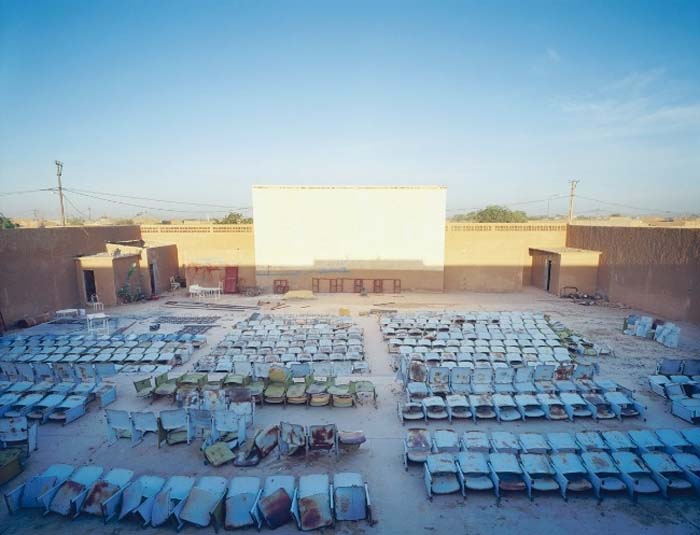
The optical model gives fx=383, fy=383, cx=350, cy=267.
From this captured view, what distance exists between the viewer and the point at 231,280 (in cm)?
2580

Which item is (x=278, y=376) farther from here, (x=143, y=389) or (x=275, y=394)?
(x=143, y=389)

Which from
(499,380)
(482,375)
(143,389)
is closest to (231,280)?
(143,389)

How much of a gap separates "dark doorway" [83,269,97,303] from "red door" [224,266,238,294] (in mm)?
7311

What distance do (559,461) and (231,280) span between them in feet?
73.7

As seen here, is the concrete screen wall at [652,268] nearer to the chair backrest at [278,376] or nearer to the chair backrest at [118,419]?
the chair backrest at [278,376]

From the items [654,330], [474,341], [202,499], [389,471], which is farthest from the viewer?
[654,330]

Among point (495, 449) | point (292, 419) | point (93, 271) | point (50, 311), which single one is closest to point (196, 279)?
point (93, 271)

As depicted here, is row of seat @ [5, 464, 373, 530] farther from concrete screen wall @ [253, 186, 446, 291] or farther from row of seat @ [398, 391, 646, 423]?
concrete screen wall @ [253, 186, 446, 291]

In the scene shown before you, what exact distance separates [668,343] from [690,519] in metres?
10.4

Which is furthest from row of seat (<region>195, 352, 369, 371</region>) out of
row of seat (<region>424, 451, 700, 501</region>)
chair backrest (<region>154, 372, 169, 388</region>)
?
row of seat (<region>424, 451, 700, 501</region>)

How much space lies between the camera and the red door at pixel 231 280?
2556 centimetres

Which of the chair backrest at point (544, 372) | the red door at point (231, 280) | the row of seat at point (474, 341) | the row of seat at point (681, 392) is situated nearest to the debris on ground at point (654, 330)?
the row of seat at point (681, 392)

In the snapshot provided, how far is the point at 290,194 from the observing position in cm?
2520

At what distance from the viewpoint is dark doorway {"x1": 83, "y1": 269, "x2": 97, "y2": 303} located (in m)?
21.1
